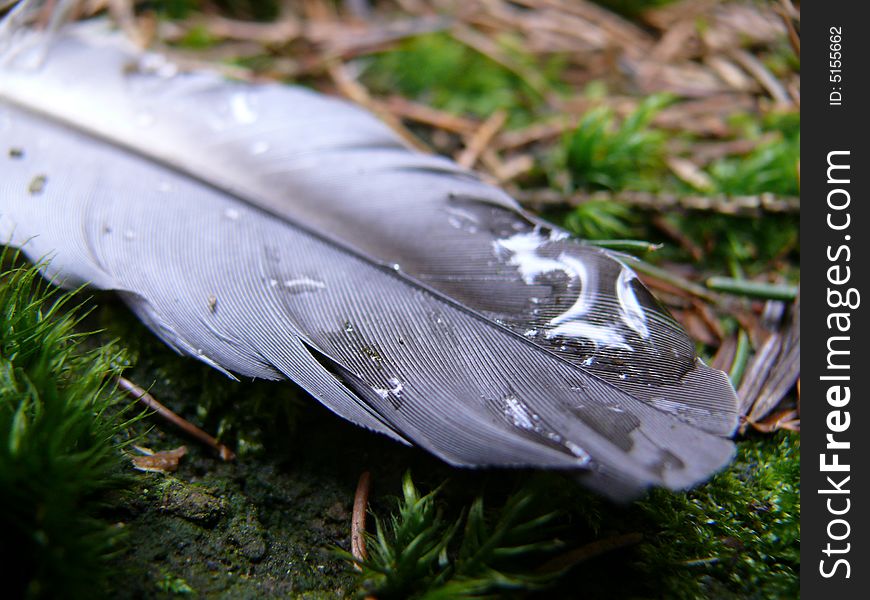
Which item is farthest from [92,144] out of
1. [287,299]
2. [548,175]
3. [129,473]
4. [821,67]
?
[821,67]

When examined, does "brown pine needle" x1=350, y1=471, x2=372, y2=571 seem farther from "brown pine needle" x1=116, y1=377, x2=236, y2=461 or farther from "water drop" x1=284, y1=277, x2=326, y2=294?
"water drop" x1=284, y1=277, x2=326, y2=294

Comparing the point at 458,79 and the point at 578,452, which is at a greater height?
the point at 458,79

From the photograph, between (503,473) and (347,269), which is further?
(347,269)

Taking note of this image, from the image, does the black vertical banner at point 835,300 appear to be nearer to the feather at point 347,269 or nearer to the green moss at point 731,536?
the green moss at point 731,536

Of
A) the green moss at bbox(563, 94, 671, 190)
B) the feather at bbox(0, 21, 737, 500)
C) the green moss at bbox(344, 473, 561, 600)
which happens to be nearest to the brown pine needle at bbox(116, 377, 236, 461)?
the feather at bbox(0, 21, 737, 500)

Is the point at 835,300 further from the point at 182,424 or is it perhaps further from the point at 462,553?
the point at 182,424

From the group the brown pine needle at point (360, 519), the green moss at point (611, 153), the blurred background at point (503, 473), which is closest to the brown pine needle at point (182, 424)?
the blurred background at point (503, 473)

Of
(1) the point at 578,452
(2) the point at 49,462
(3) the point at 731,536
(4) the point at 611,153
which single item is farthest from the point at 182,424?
(4) the point at 611,153
